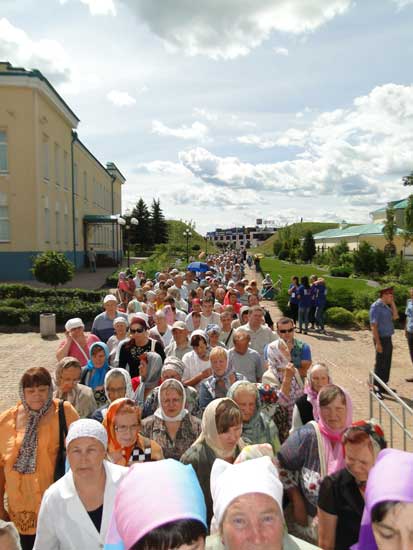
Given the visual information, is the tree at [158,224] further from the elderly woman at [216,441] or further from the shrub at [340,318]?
the elderly woman at [216,441]

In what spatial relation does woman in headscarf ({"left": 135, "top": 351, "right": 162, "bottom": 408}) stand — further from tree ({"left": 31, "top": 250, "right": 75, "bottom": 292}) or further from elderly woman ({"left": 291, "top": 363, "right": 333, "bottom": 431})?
tree ({"left": 31, "top": 250, "right": 75, "bottom": 292})

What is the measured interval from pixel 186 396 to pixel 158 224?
7542cm

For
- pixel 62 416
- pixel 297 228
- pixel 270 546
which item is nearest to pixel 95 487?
pixel 62 416

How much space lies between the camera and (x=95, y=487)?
2.55 meters

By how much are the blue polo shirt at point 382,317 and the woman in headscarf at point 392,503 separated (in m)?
6.63

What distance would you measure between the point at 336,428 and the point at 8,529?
7.16 feet

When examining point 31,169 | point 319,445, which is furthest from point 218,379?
point 31,169

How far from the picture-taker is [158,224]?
3098 inches

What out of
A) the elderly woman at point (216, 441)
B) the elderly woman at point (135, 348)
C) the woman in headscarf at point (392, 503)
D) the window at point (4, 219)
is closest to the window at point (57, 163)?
the window at point (4, 219)

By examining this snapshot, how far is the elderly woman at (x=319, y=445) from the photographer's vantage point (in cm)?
312

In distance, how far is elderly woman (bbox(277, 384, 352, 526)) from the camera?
312cm

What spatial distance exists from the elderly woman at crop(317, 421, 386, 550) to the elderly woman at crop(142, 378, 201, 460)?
1.43m

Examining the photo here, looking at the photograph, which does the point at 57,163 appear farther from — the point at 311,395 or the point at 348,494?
the point at 348,494

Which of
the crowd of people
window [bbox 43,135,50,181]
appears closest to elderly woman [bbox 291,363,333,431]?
the crowd of people
